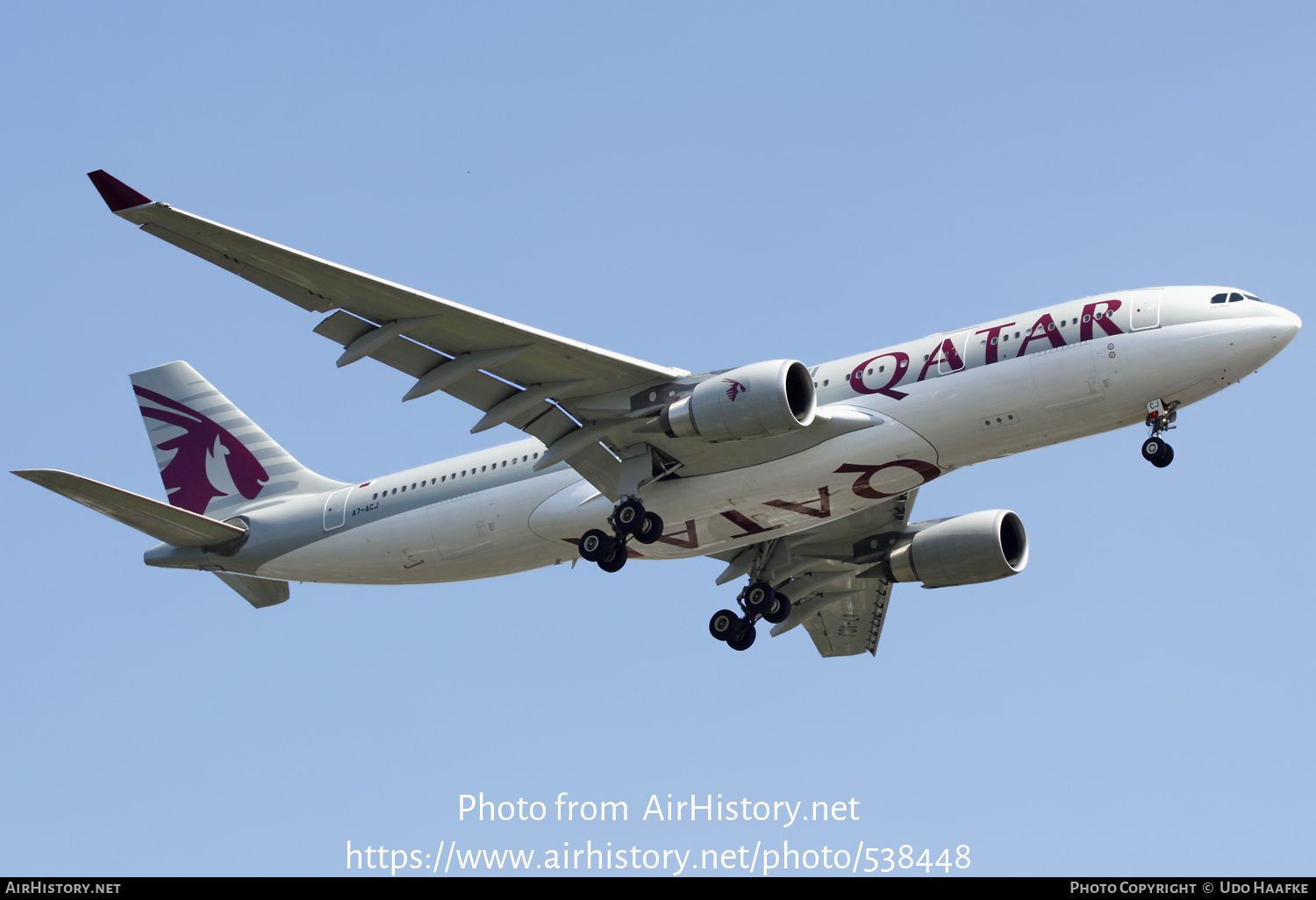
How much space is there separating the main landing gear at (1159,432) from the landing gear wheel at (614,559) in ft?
33.4

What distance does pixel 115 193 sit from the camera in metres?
24.1

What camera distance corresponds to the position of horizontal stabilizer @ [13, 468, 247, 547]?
29047 millimetres

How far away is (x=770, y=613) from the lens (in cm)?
3359

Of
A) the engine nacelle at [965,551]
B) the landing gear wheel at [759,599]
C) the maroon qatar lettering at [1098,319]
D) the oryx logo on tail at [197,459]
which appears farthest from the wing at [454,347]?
the oryx logo on tail at [197,459]

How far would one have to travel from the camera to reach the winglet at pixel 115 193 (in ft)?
78.6

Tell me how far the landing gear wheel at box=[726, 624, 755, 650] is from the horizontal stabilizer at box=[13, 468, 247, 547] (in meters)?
11.4

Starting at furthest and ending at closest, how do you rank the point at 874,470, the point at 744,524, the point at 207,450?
the point at 207,450, the point at 744,524, the point at 874,470

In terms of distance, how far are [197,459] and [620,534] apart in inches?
512

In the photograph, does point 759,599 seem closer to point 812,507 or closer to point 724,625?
point 724,625

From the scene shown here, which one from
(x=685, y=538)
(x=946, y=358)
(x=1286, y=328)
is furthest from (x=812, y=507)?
(x=1286, y=328)

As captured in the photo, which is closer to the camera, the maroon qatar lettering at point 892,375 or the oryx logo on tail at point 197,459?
the maroon qatar lettering at point 892,375

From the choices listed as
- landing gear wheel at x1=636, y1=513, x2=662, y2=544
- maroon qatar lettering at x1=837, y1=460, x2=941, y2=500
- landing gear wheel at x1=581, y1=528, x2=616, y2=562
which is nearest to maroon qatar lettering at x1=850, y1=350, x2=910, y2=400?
maroon qatar lettering at x1=837, y1=460, x2=941, y2=500

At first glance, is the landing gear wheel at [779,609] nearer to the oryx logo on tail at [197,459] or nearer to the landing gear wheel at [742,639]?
the landing gear wheel at [742,639]

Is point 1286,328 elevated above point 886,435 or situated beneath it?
elevated above
